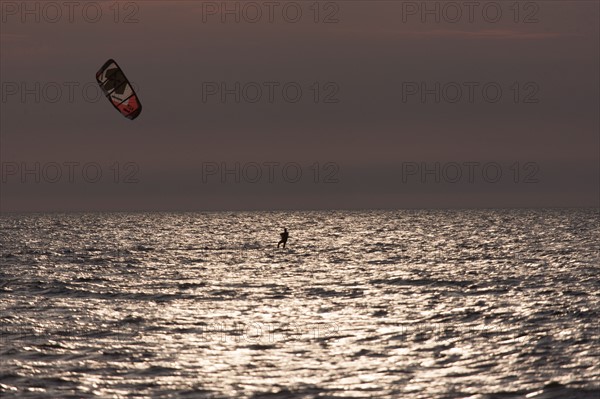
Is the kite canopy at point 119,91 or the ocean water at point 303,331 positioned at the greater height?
the kite canopy at point 119,91

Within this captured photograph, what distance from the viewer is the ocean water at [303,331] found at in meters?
19.9

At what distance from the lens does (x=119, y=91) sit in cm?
3006

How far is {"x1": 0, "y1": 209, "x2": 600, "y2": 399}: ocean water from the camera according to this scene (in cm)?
1986

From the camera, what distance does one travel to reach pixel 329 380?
20.0 meters

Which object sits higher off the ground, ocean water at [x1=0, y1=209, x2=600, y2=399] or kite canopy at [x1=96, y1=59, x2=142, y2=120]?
kite canopy at [x1=96, y1=59, x2=142, y2=120]

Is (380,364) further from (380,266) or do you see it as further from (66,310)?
(380,266)

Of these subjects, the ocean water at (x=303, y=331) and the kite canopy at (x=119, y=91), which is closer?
the ocean water at (x=303, y=331)

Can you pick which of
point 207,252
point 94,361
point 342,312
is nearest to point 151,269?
point 207,252

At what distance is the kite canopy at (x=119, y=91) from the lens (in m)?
29.5

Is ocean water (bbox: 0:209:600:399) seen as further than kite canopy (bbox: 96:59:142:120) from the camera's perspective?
No

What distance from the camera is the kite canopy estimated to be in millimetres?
Answer: 29547

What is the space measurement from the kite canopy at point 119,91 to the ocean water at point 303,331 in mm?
7258

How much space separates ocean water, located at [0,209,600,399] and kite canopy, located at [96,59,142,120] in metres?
7.26

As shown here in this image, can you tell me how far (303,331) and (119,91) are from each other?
412 inches
